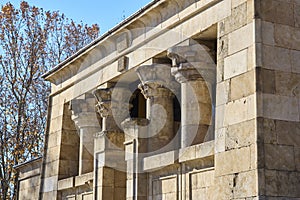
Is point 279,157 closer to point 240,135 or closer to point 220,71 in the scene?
point 240,135

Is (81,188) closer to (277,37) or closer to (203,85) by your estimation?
(203,85)

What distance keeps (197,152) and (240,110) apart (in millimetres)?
1382

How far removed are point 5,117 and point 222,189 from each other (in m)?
15.8

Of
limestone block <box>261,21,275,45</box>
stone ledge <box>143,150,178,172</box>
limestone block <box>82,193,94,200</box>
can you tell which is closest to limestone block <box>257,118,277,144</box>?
limestone block <box>261,21,275,45</box>

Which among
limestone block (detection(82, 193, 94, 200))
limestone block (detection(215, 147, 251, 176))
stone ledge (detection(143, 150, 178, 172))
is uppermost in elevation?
stone ledge (detection(143, 150, 178, 172))

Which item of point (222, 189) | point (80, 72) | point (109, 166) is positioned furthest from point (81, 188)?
point (222, 189)

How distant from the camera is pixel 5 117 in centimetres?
2236

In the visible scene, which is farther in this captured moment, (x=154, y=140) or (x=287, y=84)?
(x=154, y=140)

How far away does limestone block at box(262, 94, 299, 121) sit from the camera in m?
7.83

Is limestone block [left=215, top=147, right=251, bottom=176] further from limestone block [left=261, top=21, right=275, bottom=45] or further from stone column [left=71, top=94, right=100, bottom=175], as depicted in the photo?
stone column [left=71, top=94, right=100, bottom=175]

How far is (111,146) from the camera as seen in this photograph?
38.4 feet

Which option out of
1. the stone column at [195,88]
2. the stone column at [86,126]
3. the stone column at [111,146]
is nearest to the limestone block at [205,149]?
the stone column at [195,88]

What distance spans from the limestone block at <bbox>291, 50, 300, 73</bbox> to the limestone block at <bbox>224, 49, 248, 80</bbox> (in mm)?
696

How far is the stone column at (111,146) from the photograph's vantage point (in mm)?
11711
